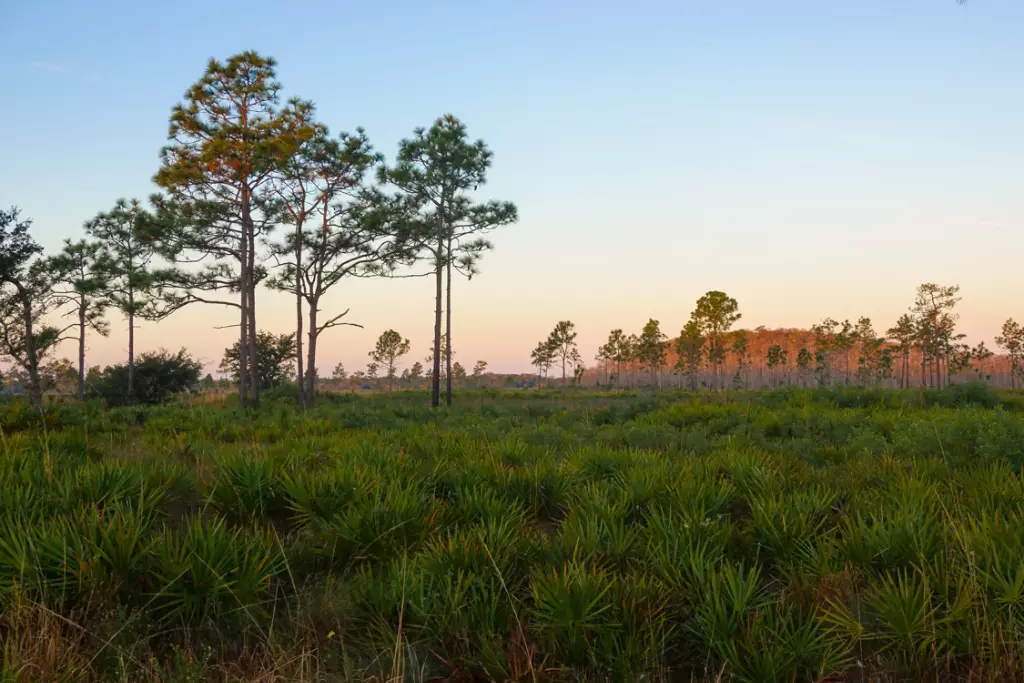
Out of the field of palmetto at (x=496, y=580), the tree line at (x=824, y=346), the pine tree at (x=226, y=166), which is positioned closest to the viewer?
the field of palmetto at (x=496, y=580)

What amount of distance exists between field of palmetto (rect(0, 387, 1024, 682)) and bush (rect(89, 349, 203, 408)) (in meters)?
34.9

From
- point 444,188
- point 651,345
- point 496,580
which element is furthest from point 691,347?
point 496,580

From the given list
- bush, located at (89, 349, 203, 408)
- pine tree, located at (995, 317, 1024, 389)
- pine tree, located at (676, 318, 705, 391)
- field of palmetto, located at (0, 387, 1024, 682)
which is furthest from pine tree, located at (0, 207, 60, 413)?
pine tree, located at (995, 317, 1024, 389)

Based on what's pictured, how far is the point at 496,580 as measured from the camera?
376 centimetres

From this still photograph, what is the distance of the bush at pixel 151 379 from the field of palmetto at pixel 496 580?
114 ft

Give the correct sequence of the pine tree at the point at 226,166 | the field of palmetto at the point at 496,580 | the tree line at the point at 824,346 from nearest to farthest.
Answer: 1. the field of palmetto at the point at 496,580
2. the pine tree at the point at 226,166
3. the tree line at the point at 824,346

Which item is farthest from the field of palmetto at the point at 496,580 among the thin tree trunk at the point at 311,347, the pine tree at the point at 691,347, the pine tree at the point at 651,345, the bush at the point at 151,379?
the pine tree at the point at 651,345

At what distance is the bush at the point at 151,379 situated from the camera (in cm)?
3619

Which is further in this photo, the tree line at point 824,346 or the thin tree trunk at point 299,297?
the tree line at point 824,346

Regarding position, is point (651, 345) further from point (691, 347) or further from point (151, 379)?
point (151, 379)

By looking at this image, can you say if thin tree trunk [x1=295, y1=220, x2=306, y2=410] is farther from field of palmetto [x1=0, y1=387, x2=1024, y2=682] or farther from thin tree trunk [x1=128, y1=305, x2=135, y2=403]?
field of palmetto [x1=0, y1=387, x2=1024, y2=682]

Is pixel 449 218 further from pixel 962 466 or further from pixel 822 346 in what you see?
pixel 822 346

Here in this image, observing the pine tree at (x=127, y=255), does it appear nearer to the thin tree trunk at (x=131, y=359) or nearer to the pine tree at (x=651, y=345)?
the thin tree trunk at (x=131, y=359)

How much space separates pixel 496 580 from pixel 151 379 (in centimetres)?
3965
